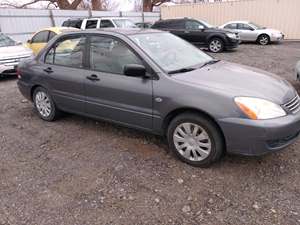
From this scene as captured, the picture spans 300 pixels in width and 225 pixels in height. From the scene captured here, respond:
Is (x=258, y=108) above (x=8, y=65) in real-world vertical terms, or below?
above

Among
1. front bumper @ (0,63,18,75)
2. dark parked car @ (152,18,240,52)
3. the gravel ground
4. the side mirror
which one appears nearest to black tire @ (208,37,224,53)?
dark parked car @ (152,18,240,52)

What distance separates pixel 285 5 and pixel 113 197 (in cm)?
2042

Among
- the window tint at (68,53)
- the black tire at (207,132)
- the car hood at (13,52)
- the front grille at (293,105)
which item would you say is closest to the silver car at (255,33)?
the car hood at (13,52)

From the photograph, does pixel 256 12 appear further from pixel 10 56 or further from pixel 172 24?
pixel 10 56

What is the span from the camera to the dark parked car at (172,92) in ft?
9.74

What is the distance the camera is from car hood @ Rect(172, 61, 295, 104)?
3.10 meters

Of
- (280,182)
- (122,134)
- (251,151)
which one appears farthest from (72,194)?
(280,182)

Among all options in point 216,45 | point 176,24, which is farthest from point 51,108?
point 176,24

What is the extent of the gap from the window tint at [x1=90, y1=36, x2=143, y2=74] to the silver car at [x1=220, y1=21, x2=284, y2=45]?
559 inches

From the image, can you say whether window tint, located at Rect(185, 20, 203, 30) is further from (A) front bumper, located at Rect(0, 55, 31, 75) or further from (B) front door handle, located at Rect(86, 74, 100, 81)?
(B) front door handle, located at Rect(86, 74, 100, 81)

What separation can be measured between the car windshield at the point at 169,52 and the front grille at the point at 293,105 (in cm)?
123

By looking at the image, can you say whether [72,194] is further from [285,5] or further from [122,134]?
[285,5]

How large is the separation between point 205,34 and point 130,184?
474 inches

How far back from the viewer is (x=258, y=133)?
287cm
